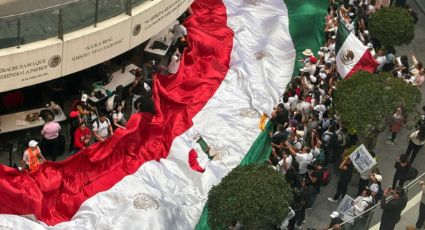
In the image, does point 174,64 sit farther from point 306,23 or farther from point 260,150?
point 306,23

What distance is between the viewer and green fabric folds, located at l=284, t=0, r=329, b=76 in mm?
25141

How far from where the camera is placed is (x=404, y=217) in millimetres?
18234

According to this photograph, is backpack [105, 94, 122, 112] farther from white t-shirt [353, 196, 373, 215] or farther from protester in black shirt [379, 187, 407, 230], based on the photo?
protester in black shirt [379, 187, 407, 230]

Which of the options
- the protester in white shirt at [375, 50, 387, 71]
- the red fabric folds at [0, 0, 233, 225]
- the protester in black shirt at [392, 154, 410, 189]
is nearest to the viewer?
the red fabric folds at [0, 0, 233, 225]

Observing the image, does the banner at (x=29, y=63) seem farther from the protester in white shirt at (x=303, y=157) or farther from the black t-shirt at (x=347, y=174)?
the black t-shirt at (x=347, y=174)

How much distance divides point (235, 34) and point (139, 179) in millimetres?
7664

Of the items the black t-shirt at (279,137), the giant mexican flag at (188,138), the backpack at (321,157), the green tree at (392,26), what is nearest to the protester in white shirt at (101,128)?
the giant mexican flag at (188,138)

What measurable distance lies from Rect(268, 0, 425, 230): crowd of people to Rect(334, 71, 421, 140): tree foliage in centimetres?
45

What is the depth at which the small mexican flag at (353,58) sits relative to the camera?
22.4 metres

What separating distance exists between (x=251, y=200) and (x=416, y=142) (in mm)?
5869

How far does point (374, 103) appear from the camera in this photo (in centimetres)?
1938

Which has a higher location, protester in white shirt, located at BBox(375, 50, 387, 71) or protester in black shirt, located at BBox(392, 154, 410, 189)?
protester in white shirt, located at BBox(375, 50, 387, 71)

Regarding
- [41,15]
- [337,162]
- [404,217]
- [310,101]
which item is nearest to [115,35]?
[41,15]

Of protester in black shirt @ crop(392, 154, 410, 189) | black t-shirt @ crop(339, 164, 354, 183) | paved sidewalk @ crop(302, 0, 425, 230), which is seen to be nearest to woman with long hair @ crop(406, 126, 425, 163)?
paved sidewalk @ crop(302, 0, 425, 230)
